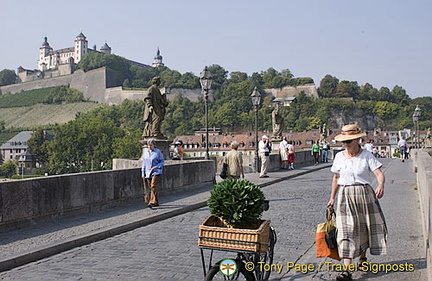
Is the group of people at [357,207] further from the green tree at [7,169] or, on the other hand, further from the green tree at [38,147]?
the green tree at [7,169]

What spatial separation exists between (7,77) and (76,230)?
19185 cm

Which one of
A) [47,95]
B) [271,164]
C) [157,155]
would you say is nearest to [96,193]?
[157,155]

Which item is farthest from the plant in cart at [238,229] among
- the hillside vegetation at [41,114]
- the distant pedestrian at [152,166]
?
the hillside vegetation at [41,114]

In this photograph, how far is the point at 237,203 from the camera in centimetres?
496

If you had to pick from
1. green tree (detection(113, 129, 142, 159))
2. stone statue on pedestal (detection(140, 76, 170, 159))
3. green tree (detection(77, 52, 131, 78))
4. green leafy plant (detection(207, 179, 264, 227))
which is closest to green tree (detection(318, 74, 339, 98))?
green tree (detection(77, 52, 131, 78))

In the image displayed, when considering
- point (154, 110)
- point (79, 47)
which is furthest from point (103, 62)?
point (154, 110)

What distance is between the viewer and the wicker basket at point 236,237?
466cm

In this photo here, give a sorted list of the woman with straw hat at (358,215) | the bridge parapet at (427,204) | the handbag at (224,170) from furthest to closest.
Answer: the handbag at (224,170), the woman with straw hat at (358,215), the bridge parapet at (427,204)

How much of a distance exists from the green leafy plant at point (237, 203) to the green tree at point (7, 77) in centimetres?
19449

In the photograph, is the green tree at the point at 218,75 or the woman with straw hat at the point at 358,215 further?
the green tree at the point at 218,75

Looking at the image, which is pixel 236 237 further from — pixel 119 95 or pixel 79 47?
pixel 79 47

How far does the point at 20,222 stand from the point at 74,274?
10.2 ft

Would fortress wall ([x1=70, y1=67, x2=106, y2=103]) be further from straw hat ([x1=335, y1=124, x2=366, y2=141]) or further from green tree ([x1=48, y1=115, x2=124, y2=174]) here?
straw hat ([x1=335, y1=124, x2=366, y2=141])

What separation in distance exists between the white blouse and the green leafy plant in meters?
1.01
